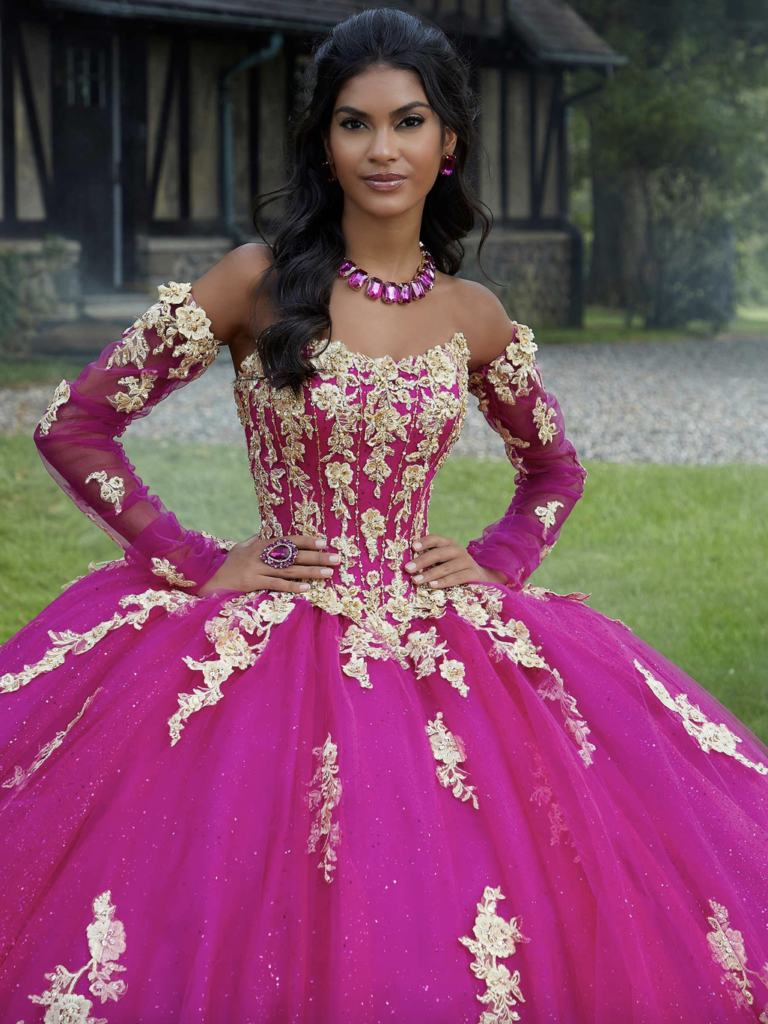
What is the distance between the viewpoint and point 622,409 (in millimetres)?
10906

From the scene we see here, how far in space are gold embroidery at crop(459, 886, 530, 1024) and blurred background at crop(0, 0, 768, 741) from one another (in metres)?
1.49

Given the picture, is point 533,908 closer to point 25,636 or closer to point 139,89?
point 25,636

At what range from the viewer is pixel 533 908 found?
A: 6.08ft

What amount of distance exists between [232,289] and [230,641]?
0.72 meters

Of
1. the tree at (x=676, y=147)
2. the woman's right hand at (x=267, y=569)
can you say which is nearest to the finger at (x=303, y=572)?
the woman's right hand at (x=267, y=569)

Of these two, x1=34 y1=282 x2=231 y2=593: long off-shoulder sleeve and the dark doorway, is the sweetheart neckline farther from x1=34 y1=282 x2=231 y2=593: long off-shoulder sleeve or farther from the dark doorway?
the dark doorway

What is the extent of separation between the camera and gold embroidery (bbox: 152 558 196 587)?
2.40m

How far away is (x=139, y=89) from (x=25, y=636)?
1075cm

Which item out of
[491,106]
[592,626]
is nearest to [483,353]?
[592,626]

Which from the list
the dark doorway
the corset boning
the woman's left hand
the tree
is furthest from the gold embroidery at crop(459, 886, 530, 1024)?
the tree

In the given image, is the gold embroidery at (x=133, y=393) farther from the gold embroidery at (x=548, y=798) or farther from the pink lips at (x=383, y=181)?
the gold embroidery at (x=548, y=798)

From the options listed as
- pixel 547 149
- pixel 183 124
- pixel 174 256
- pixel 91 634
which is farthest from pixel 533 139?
pixel 91 634

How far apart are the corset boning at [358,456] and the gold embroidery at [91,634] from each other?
0.26 m

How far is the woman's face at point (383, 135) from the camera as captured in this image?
2.34 metres
